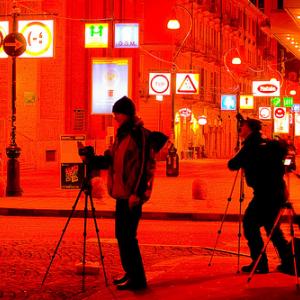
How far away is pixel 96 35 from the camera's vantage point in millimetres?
26828

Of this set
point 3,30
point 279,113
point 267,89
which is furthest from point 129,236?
point 279,113

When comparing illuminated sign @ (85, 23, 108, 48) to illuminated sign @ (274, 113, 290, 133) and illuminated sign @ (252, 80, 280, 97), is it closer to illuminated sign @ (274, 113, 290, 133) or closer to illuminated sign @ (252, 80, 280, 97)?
illuminated sign @ (252, 80, 280, 97)

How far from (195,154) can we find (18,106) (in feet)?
86.1

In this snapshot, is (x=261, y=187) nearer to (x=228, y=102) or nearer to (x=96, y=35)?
(x=96, y=35)

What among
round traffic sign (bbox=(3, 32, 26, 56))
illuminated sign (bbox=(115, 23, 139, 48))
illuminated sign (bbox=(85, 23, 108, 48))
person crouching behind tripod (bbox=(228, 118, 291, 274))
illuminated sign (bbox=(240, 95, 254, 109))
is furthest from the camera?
illuminated sign (bbox=(240, 95, 254, 109))

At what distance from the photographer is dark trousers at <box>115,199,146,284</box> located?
8.00 meters

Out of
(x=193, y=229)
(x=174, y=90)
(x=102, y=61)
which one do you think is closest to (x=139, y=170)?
(x=193, y=229)

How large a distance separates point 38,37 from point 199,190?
6546 mm

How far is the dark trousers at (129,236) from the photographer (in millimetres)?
7996

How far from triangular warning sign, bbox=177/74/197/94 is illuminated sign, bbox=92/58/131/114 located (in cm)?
683

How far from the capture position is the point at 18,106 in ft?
106

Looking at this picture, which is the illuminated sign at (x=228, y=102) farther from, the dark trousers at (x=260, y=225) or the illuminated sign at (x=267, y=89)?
the dark trousers at (x=260, y=225)

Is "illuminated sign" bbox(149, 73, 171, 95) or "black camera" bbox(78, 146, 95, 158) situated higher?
"illuminated sign" bbox(149, 73, 171, 95)

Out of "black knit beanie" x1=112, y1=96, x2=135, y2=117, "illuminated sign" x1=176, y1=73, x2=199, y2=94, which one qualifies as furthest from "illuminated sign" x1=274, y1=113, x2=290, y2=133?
"black knit beanie" x1=112, y1=96, x2=135, y2=117
